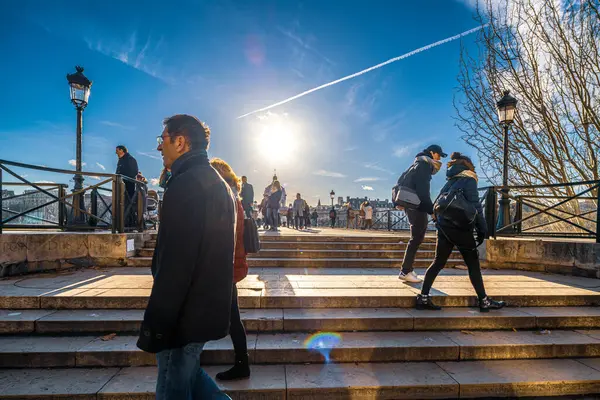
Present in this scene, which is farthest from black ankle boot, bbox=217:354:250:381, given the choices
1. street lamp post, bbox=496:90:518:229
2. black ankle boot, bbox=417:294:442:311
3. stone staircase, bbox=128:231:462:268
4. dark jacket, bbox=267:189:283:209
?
dark jacket, bbox=267:189:283:209

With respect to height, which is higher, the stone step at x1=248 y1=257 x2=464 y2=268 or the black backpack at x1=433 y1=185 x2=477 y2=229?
the black backpack at x1=433 y1=185 x2=477 y2=229

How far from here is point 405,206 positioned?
436cm

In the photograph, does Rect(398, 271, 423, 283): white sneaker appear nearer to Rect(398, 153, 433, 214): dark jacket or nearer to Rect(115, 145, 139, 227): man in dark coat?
Rect(398, 153, 433, 214): dark jacket

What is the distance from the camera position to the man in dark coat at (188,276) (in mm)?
1425

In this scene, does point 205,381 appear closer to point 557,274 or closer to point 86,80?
point 557,274

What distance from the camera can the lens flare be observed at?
302 cm

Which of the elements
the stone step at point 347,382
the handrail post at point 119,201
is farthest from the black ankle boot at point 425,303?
the handrail post at point 119,201

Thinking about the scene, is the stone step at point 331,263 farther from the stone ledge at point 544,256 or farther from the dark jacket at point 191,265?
the dark jacket at point 191,265

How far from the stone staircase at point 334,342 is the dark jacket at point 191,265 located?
1401 mm

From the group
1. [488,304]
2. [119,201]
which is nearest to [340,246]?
[488,304]

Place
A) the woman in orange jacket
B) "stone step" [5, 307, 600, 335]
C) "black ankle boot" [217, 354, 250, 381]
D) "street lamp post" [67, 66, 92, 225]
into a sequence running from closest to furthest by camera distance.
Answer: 1. the woman in orange jacket
2. "black ankle boot" [217, 354, 250, 381]
3. "stone step" [5, 307, 600, 335]
4. "street lamp post" [67, 66, 92, 225]

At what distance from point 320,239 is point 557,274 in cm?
478

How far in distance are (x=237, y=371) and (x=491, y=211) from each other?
6.15 meters

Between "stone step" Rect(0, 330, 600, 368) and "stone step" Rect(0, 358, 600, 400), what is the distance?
83 millimetres
